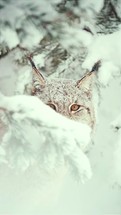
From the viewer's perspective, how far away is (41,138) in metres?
1.45

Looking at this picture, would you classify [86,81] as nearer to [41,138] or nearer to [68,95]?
[68,95]

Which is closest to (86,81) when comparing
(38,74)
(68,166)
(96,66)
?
(96,66)

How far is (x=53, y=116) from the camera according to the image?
1431 mm

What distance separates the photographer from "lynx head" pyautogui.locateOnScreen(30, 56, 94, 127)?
1.54 meters

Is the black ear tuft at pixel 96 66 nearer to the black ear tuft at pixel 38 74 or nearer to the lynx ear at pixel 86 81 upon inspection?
the lynx ear at pixel 86 81

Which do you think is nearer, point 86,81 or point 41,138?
point 41,138

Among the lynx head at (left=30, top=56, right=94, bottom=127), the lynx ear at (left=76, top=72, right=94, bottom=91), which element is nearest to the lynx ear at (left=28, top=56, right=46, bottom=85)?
the lynx head at (left=30, top=56, right=94, bottom=127)

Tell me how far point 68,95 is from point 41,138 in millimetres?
194

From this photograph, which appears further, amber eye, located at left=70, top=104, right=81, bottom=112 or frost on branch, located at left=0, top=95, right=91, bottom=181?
amber eye, located at left=70, top=104, right=81, bottom=112

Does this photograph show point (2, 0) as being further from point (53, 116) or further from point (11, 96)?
point (53, 116)

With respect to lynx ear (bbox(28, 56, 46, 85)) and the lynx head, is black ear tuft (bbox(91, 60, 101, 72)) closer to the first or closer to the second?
A: the lynx head

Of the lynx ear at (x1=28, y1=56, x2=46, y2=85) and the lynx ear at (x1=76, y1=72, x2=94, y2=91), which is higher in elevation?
the lynx ear at (x1=28, y1=56, x2=46, y2=85)

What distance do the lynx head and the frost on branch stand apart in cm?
6

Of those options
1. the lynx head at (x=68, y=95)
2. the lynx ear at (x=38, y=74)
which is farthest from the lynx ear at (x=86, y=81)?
the lynx ear at (x=38, y=74)
